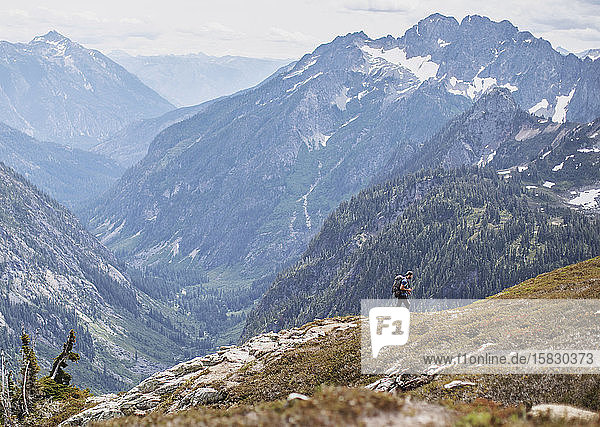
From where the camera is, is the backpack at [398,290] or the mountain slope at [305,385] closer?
the mountain slope at [305,385]

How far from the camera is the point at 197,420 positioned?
1823 cm

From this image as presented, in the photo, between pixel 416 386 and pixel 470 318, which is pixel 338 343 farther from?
pixel 416 386

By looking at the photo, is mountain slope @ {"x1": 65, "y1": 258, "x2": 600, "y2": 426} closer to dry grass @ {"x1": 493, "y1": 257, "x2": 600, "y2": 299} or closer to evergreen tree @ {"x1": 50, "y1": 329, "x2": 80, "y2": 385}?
Result: dry grass @ {"x1": 493, "y1": 257, "x2": 600, "y2": 299}

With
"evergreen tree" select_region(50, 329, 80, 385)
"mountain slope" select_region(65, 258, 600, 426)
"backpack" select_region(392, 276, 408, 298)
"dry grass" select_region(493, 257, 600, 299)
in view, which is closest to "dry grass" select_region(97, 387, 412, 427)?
"mountain slope" select_region(65, 258, 600, 426)

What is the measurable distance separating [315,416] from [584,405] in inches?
540
